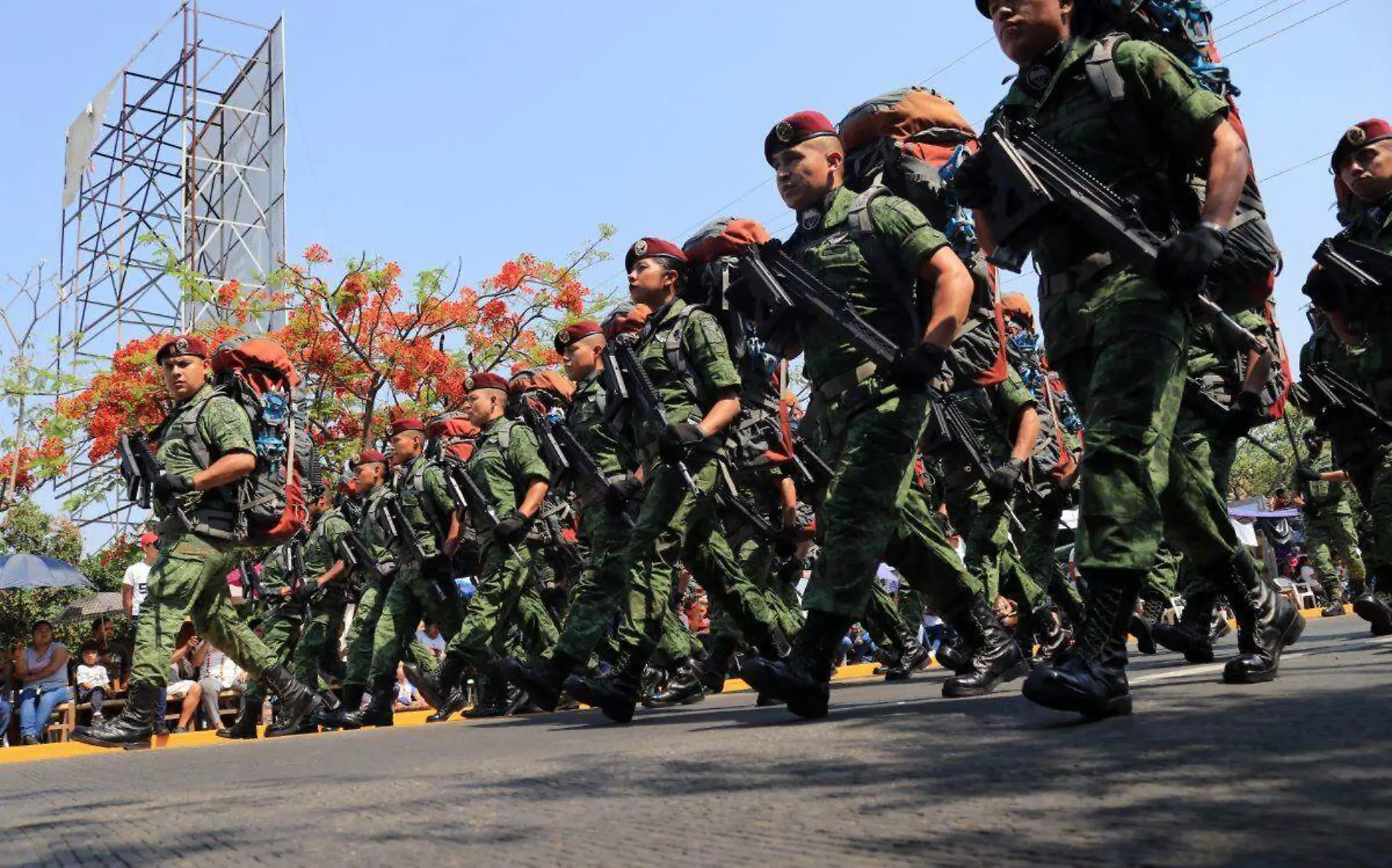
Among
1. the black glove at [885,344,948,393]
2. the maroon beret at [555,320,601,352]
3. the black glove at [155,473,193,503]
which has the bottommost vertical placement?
the black glove at [885,344,948,393]

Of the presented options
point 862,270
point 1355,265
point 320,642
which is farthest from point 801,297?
point 320,642

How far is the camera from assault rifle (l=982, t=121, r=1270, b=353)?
11.7 feet

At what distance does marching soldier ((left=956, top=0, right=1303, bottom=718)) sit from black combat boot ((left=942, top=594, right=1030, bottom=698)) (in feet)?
4.66

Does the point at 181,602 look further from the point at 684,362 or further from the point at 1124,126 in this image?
the point at 1124,126

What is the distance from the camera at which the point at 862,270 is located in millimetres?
4938

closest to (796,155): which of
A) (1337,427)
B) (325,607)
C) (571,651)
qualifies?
(571,651)

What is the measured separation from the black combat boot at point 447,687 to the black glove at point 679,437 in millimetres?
→ 3734

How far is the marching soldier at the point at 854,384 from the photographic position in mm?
4535

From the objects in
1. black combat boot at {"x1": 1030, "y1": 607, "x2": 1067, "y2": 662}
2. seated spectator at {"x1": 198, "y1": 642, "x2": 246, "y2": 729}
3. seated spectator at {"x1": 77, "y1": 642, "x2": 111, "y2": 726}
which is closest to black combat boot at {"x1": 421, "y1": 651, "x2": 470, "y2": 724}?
black combat boot at {"x1": 1030, "y1": 607, "x2": 1067, "y2": 662}

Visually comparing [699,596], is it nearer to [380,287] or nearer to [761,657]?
[380,287]

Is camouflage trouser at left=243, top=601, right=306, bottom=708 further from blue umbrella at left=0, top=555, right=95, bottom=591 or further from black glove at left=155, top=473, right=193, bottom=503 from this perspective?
blue umbrella at left=0, top=555, right=95, bottom=591

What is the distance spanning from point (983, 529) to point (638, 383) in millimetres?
2137

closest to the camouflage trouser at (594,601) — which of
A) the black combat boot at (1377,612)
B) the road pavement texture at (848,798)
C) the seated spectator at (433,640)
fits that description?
the road pavement texture at (848,798)

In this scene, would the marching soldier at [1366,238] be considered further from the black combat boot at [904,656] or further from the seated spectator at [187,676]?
the seated spectator at [187,676]
